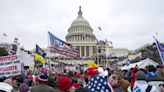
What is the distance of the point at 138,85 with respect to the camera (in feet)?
24.4

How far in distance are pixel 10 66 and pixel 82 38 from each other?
135 m

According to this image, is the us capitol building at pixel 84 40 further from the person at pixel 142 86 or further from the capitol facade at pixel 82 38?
the person at pixel 142 86

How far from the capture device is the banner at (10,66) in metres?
9.59

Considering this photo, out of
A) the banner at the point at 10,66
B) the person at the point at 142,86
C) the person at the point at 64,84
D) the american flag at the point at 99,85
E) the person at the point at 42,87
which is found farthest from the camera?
the banner at the point at 10,66

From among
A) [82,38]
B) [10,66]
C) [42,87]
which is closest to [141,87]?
[42,87]

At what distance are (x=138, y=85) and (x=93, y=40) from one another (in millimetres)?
141001

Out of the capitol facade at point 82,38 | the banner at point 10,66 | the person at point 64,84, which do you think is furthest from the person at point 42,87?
the capitol facade at point 82,38

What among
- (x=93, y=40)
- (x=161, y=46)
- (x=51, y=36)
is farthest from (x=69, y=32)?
(x=161, y=46)

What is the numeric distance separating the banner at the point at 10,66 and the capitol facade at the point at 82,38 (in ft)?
431

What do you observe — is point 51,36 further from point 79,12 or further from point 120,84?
point 79,12

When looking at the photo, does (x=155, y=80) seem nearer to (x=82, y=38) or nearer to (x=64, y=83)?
(x=64, y=83)

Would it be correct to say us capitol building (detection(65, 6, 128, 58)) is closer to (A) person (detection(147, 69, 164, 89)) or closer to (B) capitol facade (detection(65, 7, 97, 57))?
(B) capitol facade (detection(65, 7, 97, 57))

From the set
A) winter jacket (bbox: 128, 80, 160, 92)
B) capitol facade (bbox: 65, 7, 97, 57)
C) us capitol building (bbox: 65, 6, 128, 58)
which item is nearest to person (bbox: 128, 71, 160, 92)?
winter jacket (bbox: 128, 80, 160, 92)

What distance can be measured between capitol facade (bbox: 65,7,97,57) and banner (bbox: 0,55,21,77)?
13147 centimetres
